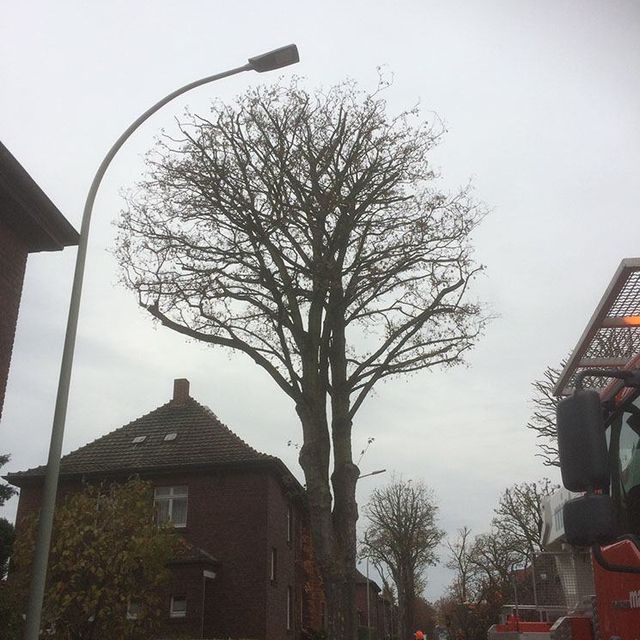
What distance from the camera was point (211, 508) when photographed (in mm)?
26906

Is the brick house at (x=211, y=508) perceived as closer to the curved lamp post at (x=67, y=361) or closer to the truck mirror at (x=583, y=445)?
the curved lamp post at (x=67, y=361)

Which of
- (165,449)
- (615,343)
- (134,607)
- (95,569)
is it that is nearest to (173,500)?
(165,449)

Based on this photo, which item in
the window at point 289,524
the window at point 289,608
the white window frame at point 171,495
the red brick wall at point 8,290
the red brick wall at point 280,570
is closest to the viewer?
the red brick wall at point 8,290

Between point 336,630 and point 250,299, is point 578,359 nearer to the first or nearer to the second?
point 336,630

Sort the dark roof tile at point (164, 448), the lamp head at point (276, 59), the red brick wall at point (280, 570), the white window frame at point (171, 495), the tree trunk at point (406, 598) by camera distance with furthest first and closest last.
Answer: the tree trunk at point (406, 598) < the dark roof tile at point (164, 448) < the white window frame at point (171, 495) < the red brick wall at point (280, 570) < the lamp head at point (276, 59)

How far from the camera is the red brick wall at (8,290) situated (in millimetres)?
10352

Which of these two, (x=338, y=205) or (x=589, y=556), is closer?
(x=589, y=556)

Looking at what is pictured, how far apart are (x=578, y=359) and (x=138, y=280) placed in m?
11.0

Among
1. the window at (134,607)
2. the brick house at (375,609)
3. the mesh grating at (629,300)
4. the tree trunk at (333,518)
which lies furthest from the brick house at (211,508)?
the brick house at (375,609)

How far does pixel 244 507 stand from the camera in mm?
26750

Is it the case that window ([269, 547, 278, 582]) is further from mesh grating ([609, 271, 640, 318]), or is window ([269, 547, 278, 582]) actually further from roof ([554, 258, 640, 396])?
mesh grating ([609, 271, 640, 318])

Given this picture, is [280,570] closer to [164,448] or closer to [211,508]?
[211,508]

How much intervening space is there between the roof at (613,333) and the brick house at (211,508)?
60.4 feet

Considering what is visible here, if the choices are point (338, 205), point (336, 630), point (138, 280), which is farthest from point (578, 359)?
point (138, 280)
